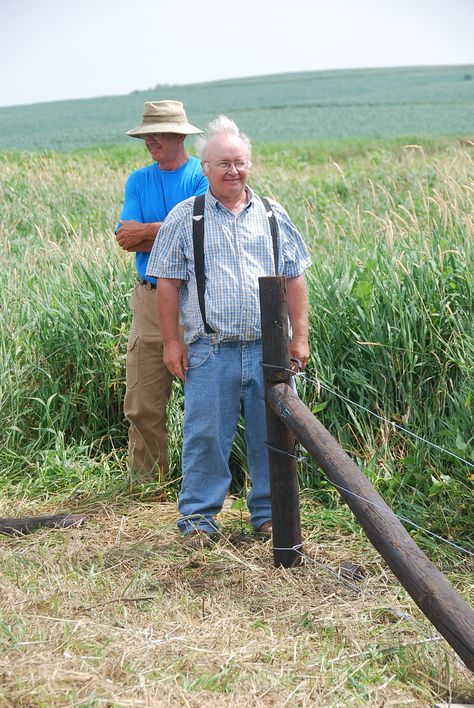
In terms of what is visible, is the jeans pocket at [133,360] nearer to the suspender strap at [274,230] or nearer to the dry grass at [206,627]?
the dry grass at [206,627]

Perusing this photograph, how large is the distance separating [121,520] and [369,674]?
6.61 ft

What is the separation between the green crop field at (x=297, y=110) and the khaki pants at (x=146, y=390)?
27442mm

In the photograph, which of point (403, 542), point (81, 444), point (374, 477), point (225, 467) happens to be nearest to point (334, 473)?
point (403, 542)

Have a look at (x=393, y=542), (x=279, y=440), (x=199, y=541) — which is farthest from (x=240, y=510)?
(x=393, y=542)

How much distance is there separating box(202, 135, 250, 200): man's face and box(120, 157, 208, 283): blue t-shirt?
867 mm

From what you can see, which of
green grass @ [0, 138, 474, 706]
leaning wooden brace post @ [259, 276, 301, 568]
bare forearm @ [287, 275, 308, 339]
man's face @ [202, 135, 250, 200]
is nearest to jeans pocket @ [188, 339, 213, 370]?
leaning wooden brace post @ [259, 276, 301, 568]

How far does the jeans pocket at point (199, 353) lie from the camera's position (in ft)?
13.8

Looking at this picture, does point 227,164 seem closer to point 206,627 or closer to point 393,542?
point 393,542

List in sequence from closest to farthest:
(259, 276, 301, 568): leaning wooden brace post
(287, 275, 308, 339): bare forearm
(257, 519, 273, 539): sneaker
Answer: (259, 276, 301, 568): leaning wooden brace post → (287, 275, 308, 339): bare forearm → (257, 519, 273, 539): sneaker

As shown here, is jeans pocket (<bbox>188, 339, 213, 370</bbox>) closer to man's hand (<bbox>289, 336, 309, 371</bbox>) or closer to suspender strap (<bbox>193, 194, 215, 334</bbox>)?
suspender strap (<bbox>193, 194, 215, 334</bbox>)

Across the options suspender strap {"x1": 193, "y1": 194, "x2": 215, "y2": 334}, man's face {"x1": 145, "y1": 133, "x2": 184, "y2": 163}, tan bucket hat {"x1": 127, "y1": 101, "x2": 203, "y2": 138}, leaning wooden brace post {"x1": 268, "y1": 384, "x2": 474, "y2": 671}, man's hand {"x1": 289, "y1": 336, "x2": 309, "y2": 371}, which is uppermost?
tan bucket hat {"x1": 127, "y1": 101, "x2": 203, "y2": 138}

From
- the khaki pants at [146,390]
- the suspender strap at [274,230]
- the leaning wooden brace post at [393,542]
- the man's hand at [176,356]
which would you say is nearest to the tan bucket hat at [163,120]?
the khaki pants at [146,390]

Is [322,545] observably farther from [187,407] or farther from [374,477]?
[187,407]

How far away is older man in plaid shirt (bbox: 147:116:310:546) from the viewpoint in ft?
13.5
